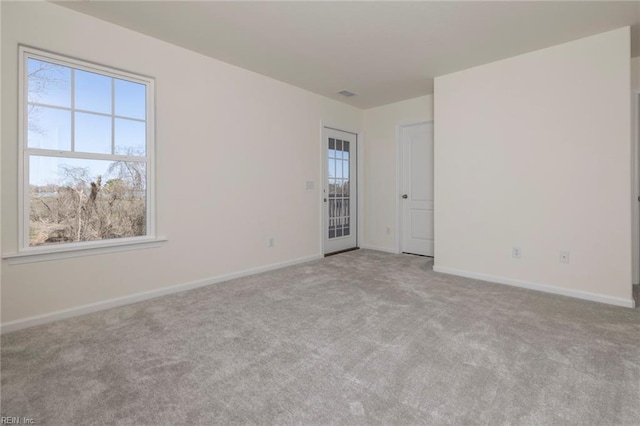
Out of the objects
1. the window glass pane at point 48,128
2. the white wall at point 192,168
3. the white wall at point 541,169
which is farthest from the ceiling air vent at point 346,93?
the window glass pane at point 48,128

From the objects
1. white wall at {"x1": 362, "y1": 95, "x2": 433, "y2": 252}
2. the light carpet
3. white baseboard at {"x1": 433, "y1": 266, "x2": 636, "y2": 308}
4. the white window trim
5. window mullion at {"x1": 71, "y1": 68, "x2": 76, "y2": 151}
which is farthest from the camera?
white wall at {"x1": 362, "y1": 95, "x2": 433, "y2": 252}

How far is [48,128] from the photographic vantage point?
2582 mm

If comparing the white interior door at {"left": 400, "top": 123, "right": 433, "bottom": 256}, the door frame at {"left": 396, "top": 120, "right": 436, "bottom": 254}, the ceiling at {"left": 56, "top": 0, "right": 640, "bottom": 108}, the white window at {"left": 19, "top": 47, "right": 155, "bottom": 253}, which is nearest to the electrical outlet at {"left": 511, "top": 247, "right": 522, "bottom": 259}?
the white interior door at {"left": 400, "top": 123, "right": 433, "bottom": 256}

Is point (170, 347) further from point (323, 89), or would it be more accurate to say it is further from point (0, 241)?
point (323, 89)

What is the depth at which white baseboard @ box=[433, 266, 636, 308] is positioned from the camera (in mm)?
2920

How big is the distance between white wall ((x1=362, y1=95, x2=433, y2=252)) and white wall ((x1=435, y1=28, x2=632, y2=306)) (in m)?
1.25

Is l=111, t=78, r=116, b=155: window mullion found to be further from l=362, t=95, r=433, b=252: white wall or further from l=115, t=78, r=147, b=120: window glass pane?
l=362, t=95, r=433, b=252: white wall

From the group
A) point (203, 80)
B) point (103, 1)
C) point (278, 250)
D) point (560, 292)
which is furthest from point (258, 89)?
point (560, 292)

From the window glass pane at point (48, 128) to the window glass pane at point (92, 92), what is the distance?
0.17 metres

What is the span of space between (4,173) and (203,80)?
1962 millimetres

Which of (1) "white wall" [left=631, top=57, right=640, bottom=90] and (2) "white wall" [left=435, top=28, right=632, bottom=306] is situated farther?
(1) "white wall" [left=631, top=57, right=640, bottom=90]

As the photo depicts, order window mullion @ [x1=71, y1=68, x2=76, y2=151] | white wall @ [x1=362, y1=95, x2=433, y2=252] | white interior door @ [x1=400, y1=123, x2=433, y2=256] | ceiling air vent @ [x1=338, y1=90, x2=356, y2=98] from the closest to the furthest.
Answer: window mullion @ [x1=71, y1=68, x2=76, y2=151]
ceiling air vent @ [x1=338, y1=90, x2=356, y2=98]
white interior door @ [x1=400, y1=123, x2=433, y2=256]
white wall @ [x1=362, y1=95, x2=433, y2=252]

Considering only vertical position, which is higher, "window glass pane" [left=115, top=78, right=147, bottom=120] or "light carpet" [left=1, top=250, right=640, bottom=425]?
"window glass pane" [left=115, top=78, right=147, bottom=120]

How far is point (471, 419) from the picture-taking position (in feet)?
4.75
